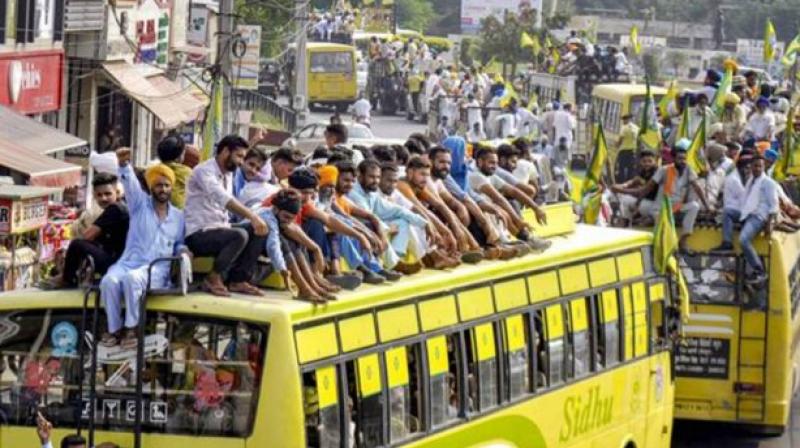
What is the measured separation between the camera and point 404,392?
1362 cm

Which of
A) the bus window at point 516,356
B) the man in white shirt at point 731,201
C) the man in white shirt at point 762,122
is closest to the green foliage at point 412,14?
the man in white shirt at point 762,122

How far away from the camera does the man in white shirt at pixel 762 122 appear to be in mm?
32312

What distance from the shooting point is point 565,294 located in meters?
16.6

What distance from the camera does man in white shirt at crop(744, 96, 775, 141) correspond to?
106ft

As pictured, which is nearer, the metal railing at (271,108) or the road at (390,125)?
the metal railing at (271,108)

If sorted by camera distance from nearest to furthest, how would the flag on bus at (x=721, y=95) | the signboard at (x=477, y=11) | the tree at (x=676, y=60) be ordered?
the flag on bus at (x=721, y=95)
the tree at (x=676, y=60)
the signboard at (x=477, y=11)

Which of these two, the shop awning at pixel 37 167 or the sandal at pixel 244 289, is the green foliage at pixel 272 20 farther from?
the sandal at pixel 244 289

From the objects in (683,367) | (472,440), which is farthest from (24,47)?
(472,440)

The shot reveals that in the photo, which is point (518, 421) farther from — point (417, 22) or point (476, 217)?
point (417, 22)

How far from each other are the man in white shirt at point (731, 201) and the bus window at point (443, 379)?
6993mm

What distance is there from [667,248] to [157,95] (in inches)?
691

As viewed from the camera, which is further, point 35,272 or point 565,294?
point 35,272

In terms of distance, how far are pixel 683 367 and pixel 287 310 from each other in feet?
31.6

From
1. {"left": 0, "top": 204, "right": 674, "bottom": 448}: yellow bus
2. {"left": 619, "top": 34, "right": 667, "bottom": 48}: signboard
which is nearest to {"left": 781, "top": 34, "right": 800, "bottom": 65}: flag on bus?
{"left": 0, "top": 204, "right": 674, "bottom": 448}: yellow bus
